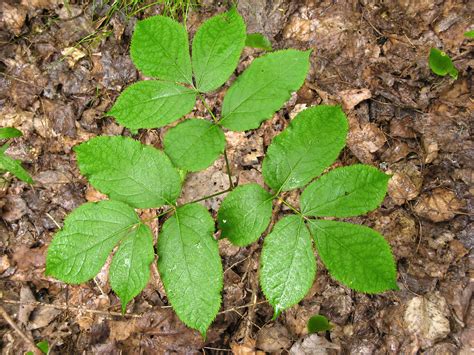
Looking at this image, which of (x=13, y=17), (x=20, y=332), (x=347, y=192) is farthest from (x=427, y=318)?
(x=13, y=17)

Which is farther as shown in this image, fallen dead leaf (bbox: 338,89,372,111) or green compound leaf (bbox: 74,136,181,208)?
fallen dead leaf (bbox: 338,89,372,111)

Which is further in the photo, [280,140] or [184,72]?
[184,72]

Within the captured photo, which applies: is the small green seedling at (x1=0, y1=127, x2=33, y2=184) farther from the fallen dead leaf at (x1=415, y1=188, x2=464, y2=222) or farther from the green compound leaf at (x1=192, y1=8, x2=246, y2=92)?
the fallen dead leaf at (x1=415, y1=188, x2=464, y2=222)

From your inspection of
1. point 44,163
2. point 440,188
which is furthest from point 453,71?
point 44,163

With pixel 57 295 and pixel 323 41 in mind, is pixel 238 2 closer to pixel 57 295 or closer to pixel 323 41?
pixel 323 41

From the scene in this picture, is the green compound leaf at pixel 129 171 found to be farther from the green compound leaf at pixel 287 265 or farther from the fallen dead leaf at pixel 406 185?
the fallen dead leaf at pixel 406 185

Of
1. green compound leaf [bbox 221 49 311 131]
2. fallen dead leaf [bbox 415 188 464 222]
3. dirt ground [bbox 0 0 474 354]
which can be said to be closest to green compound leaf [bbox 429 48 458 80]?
dirt ground [bbox 0 0 474 354]

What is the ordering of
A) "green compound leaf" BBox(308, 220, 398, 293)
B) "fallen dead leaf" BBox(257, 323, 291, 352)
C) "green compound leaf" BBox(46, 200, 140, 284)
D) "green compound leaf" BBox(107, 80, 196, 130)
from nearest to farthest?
"green compound leaf" BBox(308, 220, 398, 293)
"green compound leaf" BBox(46, 200, 140, 284)
"green compound leaf" BBox(107, 80, 196, 130)
"fallen dead leaf" BBox(257, 323, 291, 352)
